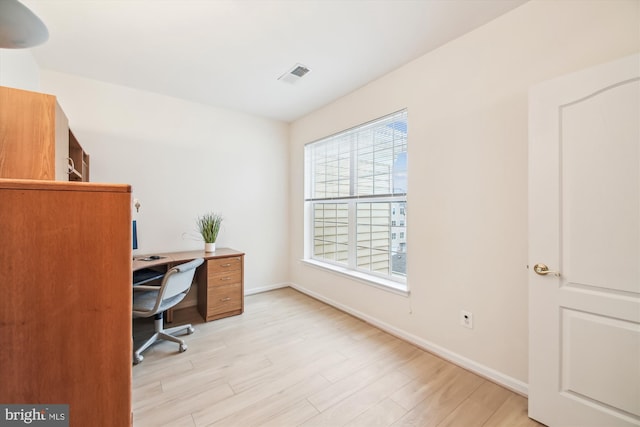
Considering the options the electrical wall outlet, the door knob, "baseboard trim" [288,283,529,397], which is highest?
the door knob

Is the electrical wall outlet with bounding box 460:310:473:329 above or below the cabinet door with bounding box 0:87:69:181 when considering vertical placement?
below

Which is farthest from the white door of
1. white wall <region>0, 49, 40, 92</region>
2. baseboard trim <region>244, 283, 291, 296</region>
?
white wall <region>0, 49, 40, 92</region>

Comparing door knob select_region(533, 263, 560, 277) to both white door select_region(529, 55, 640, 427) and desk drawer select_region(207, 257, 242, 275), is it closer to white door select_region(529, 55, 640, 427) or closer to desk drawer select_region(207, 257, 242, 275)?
white door select_region(529, 55, 640, 427)

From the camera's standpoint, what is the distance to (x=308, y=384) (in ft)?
6.01

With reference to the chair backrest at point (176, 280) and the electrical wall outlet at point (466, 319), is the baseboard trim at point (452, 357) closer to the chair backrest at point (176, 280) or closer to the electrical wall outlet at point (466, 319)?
the electrical wall outlet at point (466, 319)

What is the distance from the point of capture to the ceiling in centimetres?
178

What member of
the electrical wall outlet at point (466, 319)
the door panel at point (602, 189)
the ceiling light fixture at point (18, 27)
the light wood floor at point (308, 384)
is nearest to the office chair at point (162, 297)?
the light wood floor at point (308, 384)

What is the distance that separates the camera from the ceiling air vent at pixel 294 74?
2.54 meters

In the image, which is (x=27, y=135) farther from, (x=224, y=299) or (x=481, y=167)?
(x=481, y=167)

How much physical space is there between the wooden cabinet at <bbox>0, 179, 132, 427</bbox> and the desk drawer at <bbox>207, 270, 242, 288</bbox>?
84.0 inches

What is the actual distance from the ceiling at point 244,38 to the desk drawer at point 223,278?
7.07 feet

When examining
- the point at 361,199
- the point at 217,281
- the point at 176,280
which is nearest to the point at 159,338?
the point at 176,280

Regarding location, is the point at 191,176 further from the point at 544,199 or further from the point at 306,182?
the point at 544,199

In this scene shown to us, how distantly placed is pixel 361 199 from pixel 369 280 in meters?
0.94
